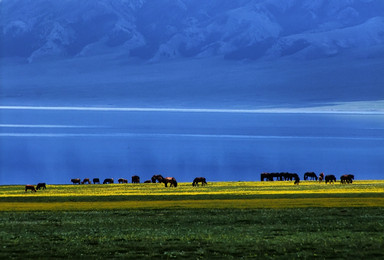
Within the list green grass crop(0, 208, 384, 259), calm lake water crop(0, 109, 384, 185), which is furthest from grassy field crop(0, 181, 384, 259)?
calm lake water crop(0, 109, 384, 185)

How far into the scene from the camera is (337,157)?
401 feet

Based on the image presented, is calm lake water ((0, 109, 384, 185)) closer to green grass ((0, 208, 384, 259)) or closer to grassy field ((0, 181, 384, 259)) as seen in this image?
grassy field ((0, 181, 384, 259))

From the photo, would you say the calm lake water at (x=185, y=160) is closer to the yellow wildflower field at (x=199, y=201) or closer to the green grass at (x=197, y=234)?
the yellow wildflower field at (x=199, y=201)

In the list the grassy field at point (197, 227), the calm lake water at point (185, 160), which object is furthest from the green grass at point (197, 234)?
the calm lake water at point (185, 160)

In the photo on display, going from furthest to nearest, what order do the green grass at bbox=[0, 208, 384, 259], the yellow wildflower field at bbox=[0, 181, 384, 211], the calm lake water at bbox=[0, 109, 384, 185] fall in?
the calm lake water at bbox=[0, 109, 384, 185] → the yellow wildflower field at bbox=[0, 181, 384, 211] → the green grass at bbox=[0, 208, 384, 259]

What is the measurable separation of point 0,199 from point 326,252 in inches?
966

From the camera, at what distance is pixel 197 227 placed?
1069 inches

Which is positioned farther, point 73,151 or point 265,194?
point 73,151

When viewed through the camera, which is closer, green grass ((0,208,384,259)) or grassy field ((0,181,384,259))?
green grass ((0,208,384,259))

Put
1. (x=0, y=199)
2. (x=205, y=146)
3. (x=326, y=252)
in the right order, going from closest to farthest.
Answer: (x=326, y=252), (x=0, y=199), (x=205, y=146)

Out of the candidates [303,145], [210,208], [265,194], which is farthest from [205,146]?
[210,208]

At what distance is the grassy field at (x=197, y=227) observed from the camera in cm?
2180

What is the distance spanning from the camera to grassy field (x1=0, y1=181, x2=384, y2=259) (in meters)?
21.8

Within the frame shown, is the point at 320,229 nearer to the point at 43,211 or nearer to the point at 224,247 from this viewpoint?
the point at 224,247
